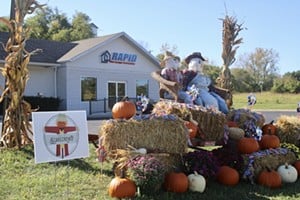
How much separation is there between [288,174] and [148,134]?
7.81 feet

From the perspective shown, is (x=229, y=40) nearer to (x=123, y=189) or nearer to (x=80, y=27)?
(x=123, y=189)

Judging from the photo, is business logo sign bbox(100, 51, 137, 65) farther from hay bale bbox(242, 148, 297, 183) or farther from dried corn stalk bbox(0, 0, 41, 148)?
hay bale bbox(242, 148, 297, 183)

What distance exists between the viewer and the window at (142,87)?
88.8 feet

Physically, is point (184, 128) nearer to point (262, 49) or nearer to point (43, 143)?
point (43, 143)

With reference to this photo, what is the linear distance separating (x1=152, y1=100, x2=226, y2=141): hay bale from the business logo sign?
755 inches

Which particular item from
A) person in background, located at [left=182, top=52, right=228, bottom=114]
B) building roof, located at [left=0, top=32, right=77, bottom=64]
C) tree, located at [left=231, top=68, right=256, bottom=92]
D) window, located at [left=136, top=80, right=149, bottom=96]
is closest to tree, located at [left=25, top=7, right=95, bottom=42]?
tree, located at [left=231, top=68, right=256, bottom=92]

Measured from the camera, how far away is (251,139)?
657cm

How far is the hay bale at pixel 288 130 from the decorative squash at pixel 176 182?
133 inches

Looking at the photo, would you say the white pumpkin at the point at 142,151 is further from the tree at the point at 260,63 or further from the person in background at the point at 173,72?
the tree at the point at 260,63

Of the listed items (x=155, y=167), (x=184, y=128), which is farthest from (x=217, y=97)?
(x=155, y=167)

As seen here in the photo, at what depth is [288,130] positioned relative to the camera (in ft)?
26.8

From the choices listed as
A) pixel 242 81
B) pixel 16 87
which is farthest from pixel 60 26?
pixel 16 87

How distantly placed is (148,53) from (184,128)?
846 inches

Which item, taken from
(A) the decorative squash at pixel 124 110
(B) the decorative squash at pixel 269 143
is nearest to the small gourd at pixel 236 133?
(B) the decorative squash at pixel 269 143
